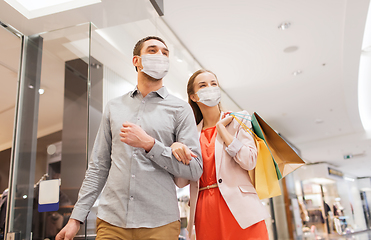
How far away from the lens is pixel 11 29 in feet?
8.80

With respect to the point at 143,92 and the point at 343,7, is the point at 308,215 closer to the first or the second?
the point at 343,7

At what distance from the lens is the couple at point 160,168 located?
1.23 meters

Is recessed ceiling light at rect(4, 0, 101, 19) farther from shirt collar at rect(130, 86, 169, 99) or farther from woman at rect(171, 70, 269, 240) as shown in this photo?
woman at rect(171, 70, 269, 240)

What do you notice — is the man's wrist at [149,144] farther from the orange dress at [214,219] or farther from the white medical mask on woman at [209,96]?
the white medical mask on woman at [209,96]

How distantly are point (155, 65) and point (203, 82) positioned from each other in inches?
18.5

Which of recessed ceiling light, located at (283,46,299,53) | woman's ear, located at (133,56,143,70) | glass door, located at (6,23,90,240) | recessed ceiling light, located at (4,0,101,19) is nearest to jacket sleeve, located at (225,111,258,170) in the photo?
woman's ear, located at (133,56,143,70)

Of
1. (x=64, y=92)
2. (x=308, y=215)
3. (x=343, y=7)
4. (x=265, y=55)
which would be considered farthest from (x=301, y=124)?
(x=64, y=92)

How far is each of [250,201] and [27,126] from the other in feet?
7.25

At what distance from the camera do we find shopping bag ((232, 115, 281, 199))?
162 centimetres

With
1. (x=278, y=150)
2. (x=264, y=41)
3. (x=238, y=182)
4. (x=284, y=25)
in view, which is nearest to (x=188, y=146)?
(x=238, y=182)

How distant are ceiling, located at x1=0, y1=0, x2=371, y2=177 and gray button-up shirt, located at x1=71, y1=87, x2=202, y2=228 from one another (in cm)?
41

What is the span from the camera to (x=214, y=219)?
5.12ft

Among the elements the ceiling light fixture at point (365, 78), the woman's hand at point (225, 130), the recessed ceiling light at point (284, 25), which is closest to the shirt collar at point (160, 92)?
the woman's hand at point (225, 130)

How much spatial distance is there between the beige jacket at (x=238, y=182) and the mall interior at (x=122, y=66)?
614 mm
